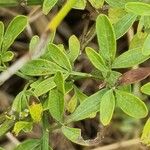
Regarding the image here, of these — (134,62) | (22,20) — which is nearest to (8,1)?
(22,20)

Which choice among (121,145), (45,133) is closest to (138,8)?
(45,133)

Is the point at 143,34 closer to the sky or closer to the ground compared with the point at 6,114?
closer to the sky

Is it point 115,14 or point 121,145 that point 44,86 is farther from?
point 121,145

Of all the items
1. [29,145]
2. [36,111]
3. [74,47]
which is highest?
[74,47]

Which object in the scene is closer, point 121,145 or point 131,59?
point 131,59

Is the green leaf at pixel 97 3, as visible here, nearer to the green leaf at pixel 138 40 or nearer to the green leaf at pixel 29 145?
the green leaf at pixel 138 40

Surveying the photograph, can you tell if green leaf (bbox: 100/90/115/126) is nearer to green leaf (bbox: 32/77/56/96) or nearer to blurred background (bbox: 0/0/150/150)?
green leaf (bbox: 32/77/56/96)

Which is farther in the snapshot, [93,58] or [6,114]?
[6,114]

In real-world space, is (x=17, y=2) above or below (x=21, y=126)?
above

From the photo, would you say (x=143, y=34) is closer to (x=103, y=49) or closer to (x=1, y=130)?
(x=103, y=49)
